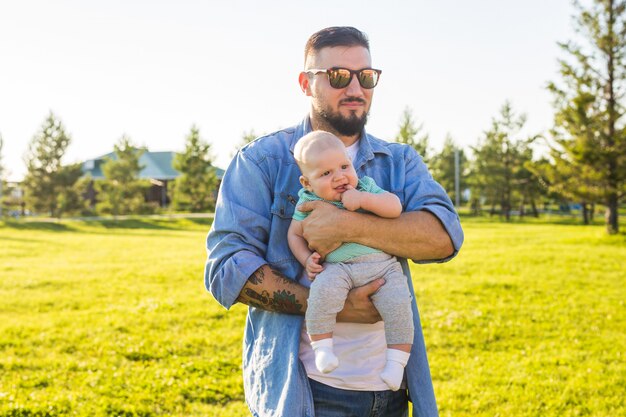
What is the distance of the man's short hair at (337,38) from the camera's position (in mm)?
2879

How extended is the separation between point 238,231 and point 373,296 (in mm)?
659

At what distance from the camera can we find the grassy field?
6.56 m

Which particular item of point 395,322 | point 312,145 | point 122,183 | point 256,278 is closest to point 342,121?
point 312,145

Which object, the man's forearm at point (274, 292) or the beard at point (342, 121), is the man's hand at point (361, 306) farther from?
the beard at point (342, 121)

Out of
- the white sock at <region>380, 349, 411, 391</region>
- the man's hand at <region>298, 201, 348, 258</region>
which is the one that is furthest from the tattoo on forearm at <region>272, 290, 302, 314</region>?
the white sock at <region>380, 349, 411, 391</region>

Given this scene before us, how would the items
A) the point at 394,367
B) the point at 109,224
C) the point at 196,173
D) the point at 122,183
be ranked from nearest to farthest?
the point at 394,367 → the point at 109,224 → the point at 122,183 → the point at 196,173

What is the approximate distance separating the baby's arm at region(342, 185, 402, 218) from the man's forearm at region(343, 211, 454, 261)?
0.10 ft

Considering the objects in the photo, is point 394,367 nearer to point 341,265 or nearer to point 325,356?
point 325,356

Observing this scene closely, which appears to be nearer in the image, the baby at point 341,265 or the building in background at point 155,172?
the baby at point 341,265

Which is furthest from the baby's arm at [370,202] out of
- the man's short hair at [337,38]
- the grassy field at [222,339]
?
the grassy field at [222,339]

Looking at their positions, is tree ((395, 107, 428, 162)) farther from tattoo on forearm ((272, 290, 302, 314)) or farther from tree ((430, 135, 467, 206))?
tattoo on forearm ((272, 290, 302, 314))

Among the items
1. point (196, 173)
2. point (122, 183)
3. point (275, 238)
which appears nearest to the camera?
Answer: point (275, 238)

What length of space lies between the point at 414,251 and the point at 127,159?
48576 mm

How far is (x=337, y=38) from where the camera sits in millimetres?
2885
